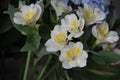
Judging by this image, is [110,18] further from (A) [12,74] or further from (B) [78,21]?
(A) [12,74]

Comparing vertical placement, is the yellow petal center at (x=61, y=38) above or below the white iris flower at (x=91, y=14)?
below

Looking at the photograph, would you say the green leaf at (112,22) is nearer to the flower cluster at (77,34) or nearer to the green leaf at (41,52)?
the flower cluster at (77,34)

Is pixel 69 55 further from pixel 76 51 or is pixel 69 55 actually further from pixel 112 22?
pixel 112 22

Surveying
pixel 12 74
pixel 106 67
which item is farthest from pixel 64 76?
pixel 12 74

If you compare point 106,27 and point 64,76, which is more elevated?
point 106,27

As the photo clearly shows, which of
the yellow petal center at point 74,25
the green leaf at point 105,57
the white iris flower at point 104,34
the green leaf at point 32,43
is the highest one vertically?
the yellow petal center at point 74,25

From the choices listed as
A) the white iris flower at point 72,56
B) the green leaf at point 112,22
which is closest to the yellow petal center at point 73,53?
the white iris flower at point 72,56
